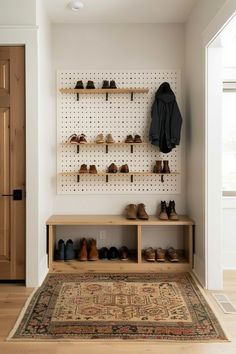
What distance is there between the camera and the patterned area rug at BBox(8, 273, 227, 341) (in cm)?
238

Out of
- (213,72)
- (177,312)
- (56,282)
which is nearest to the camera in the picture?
(177,312)

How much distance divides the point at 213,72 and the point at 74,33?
1.81 metres

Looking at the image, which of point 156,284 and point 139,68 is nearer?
point 156,284

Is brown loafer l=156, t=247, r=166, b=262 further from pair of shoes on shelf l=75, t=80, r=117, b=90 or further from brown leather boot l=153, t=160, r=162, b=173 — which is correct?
pair of shoes on shelf l=75, t=80, r=117, b=90

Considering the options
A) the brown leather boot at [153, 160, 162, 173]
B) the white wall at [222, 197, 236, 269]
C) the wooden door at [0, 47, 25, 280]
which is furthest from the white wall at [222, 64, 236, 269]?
the wooden door at [0, 47, 25, 280]

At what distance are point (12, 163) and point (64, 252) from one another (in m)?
1.17

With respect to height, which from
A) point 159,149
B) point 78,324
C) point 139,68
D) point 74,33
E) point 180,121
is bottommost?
point 78,324

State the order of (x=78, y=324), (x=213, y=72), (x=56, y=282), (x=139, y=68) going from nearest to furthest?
(x=78, y=324)
(x=213, y=72)
(x=56, y=282)
(x=139, y=68)

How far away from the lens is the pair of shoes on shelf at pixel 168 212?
3.76 m

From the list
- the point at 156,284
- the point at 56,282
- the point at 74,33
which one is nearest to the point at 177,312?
the point at 156,284

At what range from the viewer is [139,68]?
4059mm

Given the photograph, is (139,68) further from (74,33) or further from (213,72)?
(213,72)

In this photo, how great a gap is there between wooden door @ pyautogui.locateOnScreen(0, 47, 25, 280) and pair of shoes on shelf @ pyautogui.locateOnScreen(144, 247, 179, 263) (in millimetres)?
1337

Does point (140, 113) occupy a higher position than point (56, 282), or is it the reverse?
point (140, 113)
